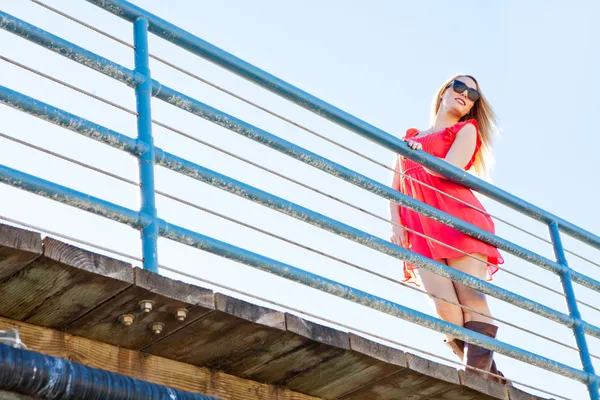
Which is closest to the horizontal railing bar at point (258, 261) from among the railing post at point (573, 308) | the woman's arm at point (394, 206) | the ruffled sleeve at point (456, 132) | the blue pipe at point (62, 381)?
the railing post at point (573, 308)

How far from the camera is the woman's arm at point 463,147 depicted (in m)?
6.49

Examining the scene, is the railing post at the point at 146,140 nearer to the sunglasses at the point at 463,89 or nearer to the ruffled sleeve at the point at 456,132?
the ruffled sleeve at the point at 456,132

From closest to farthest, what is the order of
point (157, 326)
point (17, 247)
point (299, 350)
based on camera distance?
point (17, 247)
point (157, 326)
point (299, 350)

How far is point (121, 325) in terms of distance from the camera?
3.81 metres

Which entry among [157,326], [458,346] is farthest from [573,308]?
[157,326]

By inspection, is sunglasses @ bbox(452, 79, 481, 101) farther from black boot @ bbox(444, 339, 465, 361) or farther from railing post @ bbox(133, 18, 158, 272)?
railing post @ bbox(133, 18, 158, 272)

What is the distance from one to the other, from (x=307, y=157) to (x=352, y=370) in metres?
0.98

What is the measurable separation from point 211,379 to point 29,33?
132 centimetres

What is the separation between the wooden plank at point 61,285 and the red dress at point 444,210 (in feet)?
8.76

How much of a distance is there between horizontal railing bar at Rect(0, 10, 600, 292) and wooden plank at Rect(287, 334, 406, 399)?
96 centimetres

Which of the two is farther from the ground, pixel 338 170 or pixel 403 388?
pixel 338 170

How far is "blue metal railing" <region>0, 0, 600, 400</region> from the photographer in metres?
3.97

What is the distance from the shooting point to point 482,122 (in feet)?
22.7

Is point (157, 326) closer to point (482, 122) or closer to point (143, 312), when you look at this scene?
point (143, 312)
